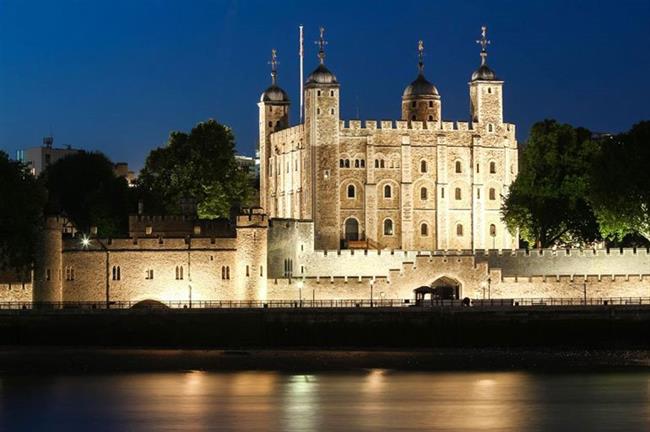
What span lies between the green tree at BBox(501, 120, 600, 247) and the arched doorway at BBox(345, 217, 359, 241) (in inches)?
388

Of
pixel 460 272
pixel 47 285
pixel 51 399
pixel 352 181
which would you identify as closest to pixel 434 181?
pixel 352 181

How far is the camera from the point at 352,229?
112 meters

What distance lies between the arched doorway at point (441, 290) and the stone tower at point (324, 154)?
18.7m

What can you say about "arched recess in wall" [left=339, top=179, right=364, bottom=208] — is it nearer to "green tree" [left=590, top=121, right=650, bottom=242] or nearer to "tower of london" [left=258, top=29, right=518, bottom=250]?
"tower of london" [left=258, top=29, right=518, bottom=250]

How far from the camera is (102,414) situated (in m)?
59.4

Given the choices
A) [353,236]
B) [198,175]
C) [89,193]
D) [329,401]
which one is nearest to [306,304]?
[329,401]

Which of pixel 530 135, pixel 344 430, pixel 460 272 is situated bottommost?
pixel 344 430

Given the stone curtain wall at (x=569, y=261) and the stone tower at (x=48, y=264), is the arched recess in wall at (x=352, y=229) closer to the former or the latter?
the stone curtain wall at (x=569, y=261)

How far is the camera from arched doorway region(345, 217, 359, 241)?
4397 inches

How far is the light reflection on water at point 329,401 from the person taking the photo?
2258 inches

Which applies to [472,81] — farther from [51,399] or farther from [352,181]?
[51,399]

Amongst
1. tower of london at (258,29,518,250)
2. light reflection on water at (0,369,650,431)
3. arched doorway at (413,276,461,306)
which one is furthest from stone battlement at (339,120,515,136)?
light reflection on water at (0,369,650,431)

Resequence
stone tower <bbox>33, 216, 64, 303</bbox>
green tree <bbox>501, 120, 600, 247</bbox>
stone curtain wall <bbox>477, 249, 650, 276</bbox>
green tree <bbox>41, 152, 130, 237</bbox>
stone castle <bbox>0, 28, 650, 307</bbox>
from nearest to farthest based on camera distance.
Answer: stone tower <bbox>33, 216, 64, 303</bbox>, stone castle <bbox>0, 28, 650, 307</bbox>, stone curtain wall <bbox>477, 249, 650, 276</bbox>, green tree <bbox>501, 120, 600, 247</bbox>, green tree <bbox>41, 152, 130, 237</bbox>

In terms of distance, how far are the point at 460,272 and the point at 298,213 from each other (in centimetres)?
2315
